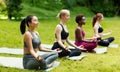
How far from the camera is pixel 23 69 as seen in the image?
24.1 ft

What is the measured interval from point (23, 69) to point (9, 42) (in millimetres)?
4363

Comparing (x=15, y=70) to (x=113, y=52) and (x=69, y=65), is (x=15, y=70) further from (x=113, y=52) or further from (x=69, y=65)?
(x=113, y=52)

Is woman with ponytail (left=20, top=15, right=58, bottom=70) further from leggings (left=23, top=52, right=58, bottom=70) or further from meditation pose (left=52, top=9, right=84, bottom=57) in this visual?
meditation pose (left=52, top=9, right=84, bottom=57)

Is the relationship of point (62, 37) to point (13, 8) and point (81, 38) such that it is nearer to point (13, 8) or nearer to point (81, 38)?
point (81, 38)

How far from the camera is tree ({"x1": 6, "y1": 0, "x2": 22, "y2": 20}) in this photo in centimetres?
2031

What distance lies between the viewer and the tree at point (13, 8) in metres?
20.3

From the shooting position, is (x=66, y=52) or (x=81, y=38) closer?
(x=66, y=52)

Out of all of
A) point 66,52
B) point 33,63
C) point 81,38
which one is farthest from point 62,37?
point 33,63

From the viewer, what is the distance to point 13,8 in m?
20.5

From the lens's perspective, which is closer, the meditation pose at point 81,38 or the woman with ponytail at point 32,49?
the woman with ponytail at point 32,49

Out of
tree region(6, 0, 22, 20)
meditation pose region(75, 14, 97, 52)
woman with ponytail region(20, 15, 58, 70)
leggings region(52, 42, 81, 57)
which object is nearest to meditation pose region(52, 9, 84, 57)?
leggings region(52, 42, 81, 57)

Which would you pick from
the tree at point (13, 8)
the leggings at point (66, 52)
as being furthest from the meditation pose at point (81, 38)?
the tree at point (13, 8)

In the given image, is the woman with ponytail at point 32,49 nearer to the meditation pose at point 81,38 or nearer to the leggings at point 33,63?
the leggings at point 33,63

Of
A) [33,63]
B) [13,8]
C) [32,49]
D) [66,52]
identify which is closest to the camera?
[32,49]
